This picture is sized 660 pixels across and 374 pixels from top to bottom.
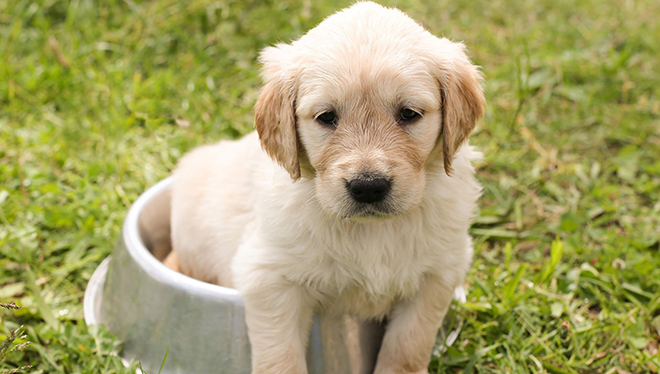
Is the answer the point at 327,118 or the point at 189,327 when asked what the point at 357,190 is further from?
the point at 189,327

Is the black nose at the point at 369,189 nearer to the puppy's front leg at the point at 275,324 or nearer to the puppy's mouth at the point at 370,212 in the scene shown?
the puppy's mouth at the point at 370,212

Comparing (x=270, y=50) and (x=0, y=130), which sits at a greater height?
(x=270, y=50)

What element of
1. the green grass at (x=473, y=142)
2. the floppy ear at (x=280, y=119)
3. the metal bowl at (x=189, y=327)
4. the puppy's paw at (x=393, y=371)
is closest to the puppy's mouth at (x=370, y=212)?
the floppy ear at (x=280, y=119)

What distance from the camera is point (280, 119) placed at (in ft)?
7.59

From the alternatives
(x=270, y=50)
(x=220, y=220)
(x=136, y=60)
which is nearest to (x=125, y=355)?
(x=220, y=220)

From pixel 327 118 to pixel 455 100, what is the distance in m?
0.44

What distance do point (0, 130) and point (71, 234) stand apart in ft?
4.03

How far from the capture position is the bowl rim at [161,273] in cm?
267

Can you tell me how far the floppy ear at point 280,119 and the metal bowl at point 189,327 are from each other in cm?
65


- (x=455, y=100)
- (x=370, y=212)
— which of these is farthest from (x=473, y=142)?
(x=370, y=212)

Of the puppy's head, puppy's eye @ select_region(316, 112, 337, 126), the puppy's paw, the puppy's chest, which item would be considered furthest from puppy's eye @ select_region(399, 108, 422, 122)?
the puppy's paw

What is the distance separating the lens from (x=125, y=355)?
2932 millimetres

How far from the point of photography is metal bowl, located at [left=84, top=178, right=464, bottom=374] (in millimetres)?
2672

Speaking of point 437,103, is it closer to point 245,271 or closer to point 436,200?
point 436,200
